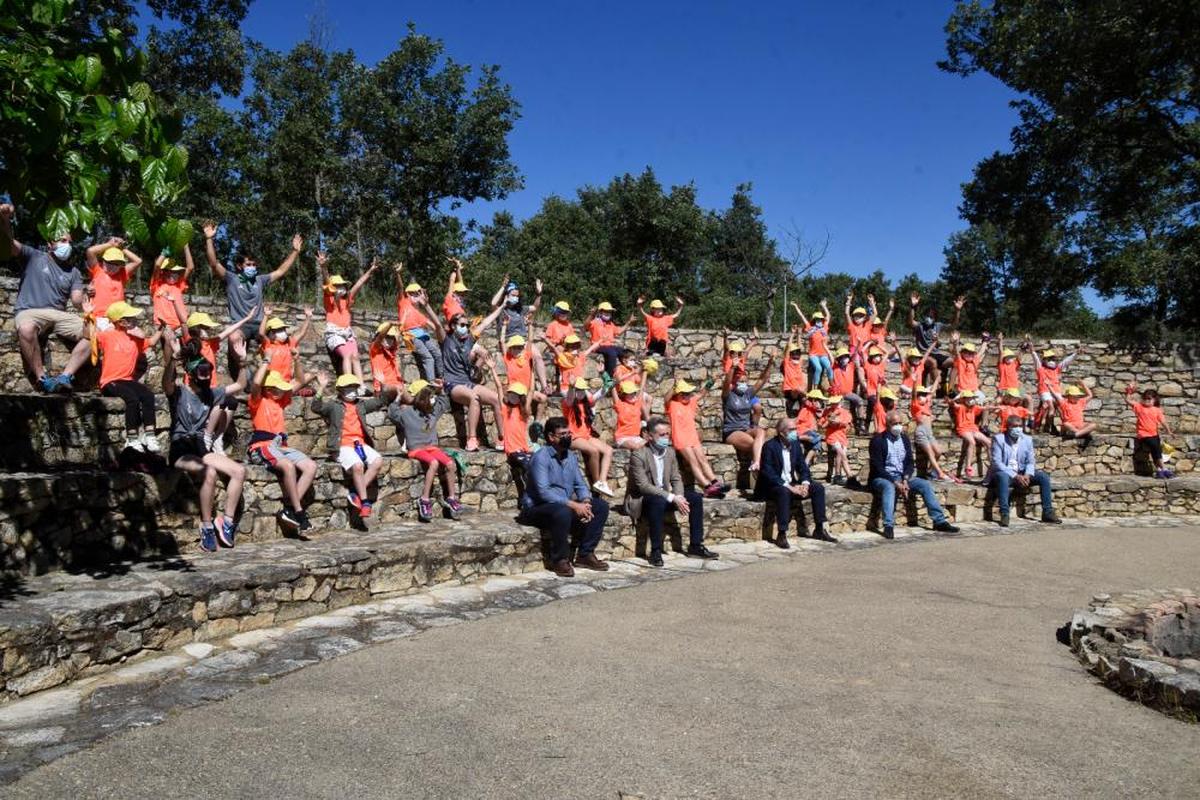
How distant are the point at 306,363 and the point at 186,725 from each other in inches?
343

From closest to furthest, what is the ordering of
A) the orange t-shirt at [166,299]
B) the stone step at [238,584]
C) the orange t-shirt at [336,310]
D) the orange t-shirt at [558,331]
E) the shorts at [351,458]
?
1. the stone step at [238,584]
2. the shorts at [351,458]
3. the orange t-shirt at [166,299]
4. the orange t-shirt at [336,310]
5. the orange t-shirt at [558,331]

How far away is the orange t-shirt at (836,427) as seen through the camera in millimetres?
12714

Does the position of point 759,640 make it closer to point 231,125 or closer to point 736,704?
point 736,704

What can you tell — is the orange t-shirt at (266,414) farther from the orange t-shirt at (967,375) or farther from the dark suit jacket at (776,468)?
the orange t-shirt at (967,375)

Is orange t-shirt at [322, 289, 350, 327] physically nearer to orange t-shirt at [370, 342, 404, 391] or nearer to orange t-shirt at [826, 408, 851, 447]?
orange t-shirt at [370, 342, 404, 391]

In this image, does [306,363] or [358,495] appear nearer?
[358,495]

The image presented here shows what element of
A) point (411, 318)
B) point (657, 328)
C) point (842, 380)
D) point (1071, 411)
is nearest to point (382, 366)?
point (411, 318)

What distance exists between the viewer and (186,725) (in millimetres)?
4457

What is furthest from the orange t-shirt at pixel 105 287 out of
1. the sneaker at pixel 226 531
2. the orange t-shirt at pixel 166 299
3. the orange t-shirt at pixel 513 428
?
the orange t-shirt at pixel 513 428

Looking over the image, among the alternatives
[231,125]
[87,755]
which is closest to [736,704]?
[87,755]

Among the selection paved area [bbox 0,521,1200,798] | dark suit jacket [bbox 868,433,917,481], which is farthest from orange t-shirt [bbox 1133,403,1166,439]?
paved area [bbox 0,521,1200,798]

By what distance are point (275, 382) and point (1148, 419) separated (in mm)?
13994

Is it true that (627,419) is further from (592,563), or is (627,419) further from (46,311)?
(46,311)

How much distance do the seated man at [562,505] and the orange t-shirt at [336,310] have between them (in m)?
3.69
